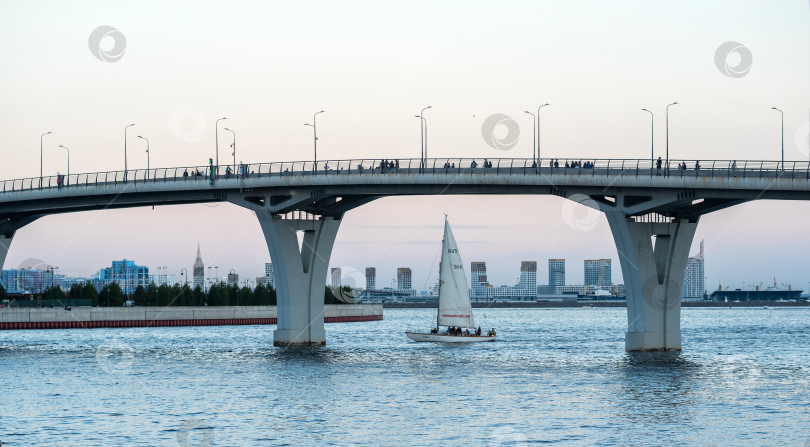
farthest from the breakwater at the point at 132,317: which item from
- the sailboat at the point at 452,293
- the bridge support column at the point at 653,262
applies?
the bridge support column at the point at 653,262

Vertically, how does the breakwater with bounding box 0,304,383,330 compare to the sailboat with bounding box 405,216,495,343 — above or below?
below

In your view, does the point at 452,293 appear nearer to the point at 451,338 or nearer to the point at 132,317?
the point at 451,338

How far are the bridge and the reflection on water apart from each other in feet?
14.2

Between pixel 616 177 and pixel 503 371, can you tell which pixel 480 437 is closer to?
pixel 503 371

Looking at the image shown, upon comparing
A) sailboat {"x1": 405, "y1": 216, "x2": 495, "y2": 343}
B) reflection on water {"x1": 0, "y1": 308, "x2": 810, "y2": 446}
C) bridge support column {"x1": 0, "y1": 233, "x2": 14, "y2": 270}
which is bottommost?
reflection on water {"x1": 0, "y1": 308, "x2": 810, "y2": 446}

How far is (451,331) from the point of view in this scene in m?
116

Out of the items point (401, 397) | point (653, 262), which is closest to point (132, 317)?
point (653, 262)

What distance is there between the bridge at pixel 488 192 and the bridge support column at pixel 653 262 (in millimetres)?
77

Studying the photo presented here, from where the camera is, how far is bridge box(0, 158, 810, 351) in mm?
84312

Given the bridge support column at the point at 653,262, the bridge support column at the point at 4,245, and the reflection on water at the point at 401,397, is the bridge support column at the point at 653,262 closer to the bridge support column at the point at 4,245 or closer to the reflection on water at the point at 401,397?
the reflection on water at the point at 401,397

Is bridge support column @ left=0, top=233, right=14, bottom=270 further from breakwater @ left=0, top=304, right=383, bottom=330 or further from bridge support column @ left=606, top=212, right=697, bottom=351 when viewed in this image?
bridge support column @ left=606, top=212, right=697, bottom=351

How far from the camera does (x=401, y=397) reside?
6494 centimetres

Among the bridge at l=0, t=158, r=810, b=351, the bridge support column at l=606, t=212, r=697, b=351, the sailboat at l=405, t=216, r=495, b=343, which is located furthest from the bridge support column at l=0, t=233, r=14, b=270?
the bridge support column at l=606, t=212, r=697, b=351

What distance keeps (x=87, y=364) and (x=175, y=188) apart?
708 inches
